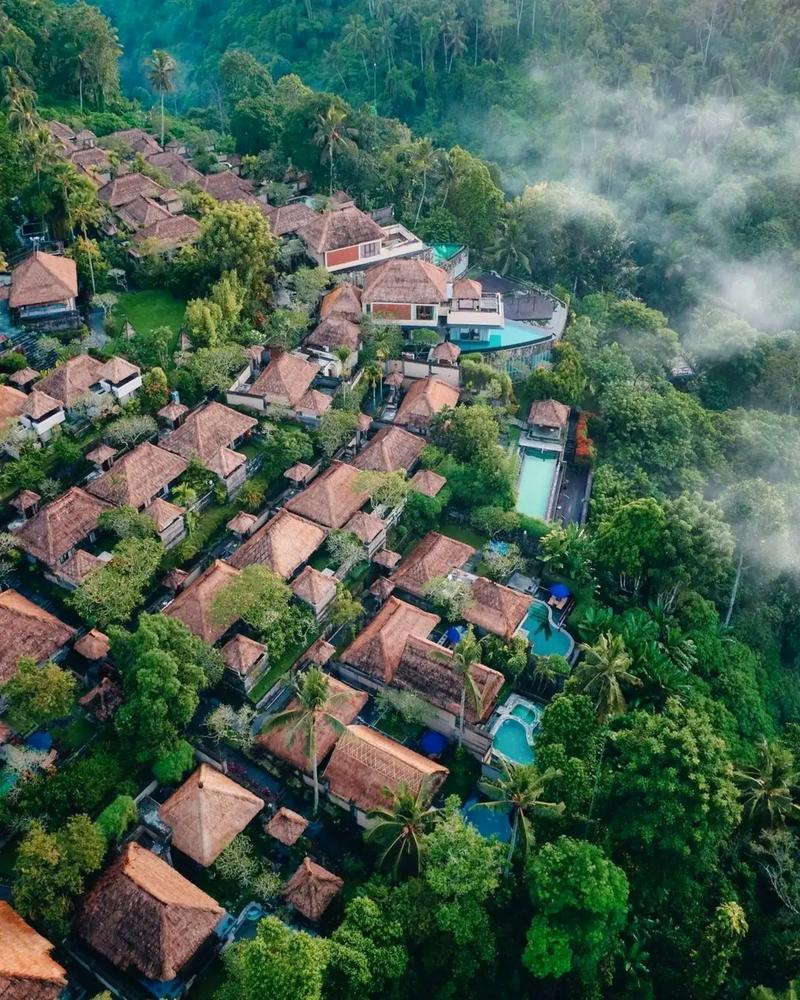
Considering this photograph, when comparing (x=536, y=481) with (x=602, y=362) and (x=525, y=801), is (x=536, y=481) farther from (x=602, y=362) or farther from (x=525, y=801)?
(x=525, y=801)

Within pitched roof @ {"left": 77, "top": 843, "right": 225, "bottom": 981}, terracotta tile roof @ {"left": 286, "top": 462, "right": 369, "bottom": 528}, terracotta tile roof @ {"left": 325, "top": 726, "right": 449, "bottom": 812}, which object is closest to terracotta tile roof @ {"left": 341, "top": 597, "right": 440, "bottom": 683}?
terracotta tile roof @ {"left": 325, "top": 726, "right": 449, "bottom": 812}

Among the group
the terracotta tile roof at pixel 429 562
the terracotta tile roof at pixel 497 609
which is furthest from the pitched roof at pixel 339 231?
the terracotta tile roof at pixel 497 609

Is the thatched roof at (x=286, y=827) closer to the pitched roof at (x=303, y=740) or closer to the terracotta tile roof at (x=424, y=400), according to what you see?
the pitched roof at (x=303, y=740)

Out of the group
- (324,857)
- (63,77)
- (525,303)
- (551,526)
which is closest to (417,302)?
(525,303)

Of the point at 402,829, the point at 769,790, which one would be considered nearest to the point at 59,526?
the point at 402,829

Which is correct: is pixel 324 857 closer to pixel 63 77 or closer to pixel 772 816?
pixel 772 816

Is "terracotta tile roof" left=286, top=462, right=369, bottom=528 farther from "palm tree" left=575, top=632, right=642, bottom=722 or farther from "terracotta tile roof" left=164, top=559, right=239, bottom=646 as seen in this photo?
"palm tree" left=575, top=632, right=642, bottom=722
